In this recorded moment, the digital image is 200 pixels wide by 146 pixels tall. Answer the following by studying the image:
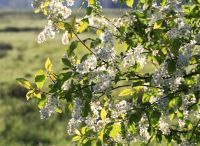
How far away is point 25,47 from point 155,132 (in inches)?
1939

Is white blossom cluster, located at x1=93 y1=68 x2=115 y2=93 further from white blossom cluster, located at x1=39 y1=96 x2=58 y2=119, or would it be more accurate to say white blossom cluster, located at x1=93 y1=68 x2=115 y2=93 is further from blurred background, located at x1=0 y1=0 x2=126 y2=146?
blurred background, located at x1=0 y1=0 x2=126 y2=146

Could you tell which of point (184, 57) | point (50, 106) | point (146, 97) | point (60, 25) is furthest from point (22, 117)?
point (184, 57)

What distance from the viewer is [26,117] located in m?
23.8

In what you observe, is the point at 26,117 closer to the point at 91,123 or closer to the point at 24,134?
the point at 24,134

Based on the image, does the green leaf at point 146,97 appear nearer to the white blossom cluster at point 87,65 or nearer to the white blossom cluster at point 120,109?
the white blossom cluster at point 120,109

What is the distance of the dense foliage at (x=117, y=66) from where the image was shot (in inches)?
215

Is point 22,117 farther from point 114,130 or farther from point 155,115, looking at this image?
point 155,115

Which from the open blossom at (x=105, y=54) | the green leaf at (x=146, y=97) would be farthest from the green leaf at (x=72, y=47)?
the green leaf at (x=146, y=97)

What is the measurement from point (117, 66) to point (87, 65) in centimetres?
80

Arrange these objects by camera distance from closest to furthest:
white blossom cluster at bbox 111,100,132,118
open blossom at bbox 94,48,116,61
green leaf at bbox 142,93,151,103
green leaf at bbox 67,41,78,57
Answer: open blossom at bbox 94,48,116,61, green leaf at bbox 67,41,78,57, white blossom cluster at bbox 111,100,132,118, green leaf at bbox 142,93,151,103

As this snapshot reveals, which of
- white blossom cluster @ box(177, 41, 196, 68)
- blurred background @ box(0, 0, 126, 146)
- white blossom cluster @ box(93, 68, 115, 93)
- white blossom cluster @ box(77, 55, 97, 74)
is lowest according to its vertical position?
blurred background @ box(0, 0, 126, 146)

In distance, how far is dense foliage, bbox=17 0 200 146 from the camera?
17.9 ft

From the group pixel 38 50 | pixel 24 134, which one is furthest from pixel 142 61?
pixel 38 50

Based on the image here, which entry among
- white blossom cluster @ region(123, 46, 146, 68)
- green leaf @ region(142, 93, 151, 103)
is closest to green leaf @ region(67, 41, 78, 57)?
white blossom cluster @ region(123, 46, 146, 68)
